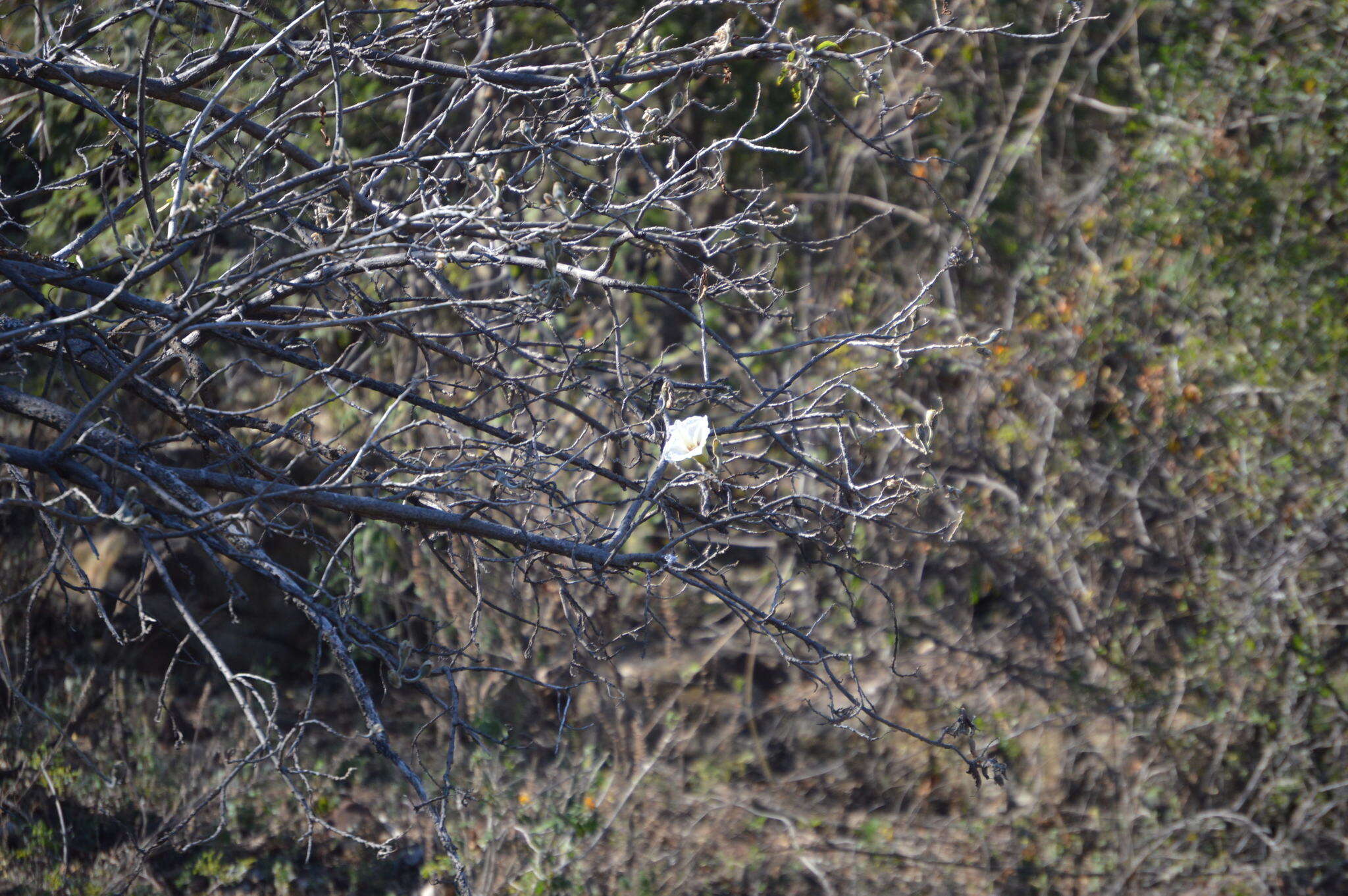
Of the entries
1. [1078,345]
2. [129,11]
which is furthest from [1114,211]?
[129,11]

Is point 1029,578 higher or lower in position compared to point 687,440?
lower

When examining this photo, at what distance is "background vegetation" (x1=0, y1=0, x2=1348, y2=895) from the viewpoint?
16.3 feet

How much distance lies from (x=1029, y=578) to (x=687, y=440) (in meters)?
4.00

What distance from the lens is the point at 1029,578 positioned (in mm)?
5434

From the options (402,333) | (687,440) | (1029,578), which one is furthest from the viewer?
(1029,578)

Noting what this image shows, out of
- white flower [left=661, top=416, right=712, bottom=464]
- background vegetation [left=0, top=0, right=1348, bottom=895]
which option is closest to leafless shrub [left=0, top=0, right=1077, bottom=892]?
white flower [left=661, top=416, right=712, bottom=464]

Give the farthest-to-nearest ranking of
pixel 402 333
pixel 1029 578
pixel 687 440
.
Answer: pixel 1029 578
pixel 402 333
pixel 687 440

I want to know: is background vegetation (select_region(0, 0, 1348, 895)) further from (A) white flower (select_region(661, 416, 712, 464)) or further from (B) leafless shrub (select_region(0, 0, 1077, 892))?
(A) white flower (select_region(661, 416, 712, 464))

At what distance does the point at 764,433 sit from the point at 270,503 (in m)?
1.25

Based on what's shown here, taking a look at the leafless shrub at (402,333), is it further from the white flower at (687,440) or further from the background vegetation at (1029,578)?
the background vegetation at (1029,578)

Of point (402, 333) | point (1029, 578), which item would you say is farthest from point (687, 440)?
point (1029, 578)

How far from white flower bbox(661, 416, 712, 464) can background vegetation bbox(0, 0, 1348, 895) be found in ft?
9.37

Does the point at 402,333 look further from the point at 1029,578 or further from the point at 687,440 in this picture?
the point at 1029,578

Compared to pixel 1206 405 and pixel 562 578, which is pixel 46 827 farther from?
pixel 1206 405
